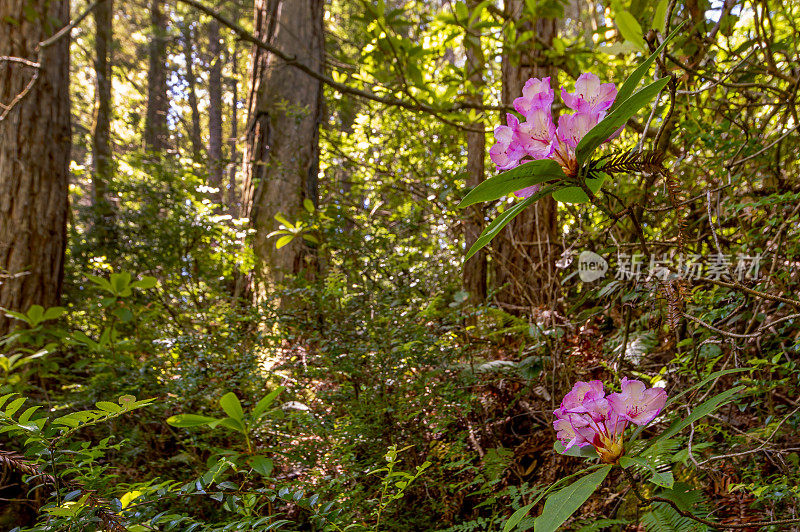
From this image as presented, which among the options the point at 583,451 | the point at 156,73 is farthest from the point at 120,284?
the point at 156,73

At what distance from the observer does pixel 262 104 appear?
4.32 meters

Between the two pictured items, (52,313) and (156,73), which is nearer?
(52,313)

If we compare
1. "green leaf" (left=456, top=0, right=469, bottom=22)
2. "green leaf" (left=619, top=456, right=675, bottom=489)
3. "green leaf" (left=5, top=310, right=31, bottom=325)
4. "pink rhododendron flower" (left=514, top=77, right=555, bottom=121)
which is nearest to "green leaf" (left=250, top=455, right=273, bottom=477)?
"green leaf" (left=619, top=456, right=675, bottom=489)

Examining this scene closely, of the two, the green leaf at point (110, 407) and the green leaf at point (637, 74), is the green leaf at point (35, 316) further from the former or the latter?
the green leaf at point (637, 74)

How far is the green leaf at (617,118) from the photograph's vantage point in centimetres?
75

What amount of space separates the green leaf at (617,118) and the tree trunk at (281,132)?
3051 mm

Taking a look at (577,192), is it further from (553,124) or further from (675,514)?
(675,514)

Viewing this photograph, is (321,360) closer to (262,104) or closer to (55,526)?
(55,526)

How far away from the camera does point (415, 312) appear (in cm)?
244

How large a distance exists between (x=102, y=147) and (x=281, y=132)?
499 centimetres

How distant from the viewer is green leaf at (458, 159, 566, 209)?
83 centimetres

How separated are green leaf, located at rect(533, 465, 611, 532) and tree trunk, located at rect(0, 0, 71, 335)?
3.82 metres

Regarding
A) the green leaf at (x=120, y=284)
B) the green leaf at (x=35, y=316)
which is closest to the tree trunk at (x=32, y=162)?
the green leaf at (x=35, y=316)

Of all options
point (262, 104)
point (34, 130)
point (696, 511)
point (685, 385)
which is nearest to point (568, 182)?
point (696, 511)
